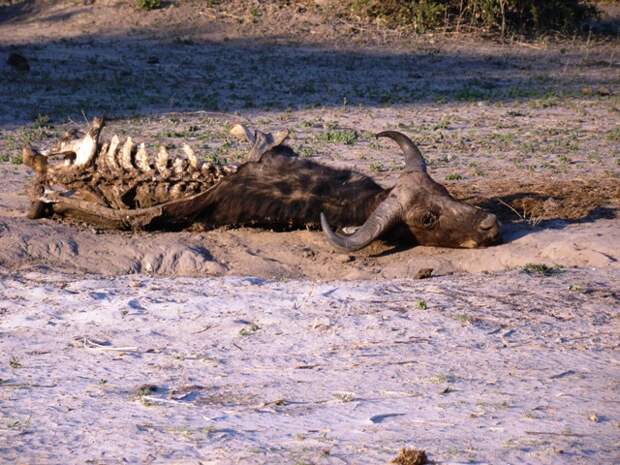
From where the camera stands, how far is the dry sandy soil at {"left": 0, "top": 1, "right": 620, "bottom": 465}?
3881 mm

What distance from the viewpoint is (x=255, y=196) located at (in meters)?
7.02

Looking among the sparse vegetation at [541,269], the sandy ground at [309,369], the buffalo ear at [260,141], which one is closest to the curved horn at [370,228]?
the sandy ground at [309,369]

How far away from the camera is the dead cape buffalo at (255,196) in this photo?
674 centimetres

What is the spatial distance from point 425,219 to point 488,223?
406 mm

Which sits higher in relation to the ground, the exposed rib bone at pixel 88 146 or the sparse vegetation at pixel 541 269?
the exposed rib bone at pixel 88 146

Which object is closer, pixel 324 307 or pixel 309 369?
pixel 309 369

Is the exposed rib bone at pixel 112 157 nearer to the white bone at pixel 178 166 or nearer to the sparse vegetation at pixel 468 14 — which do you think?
the white bone at pixel 178 166

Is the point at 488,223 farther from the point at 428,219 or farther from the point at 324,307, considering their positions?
the point at 324,307

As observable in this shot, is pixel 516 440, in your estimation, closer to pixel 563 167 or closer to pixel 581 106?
pixel 563 167

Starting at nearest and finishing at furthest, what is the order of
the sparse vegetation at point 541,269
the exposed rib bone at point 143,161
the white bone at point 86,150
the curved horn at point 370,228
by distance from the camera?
the sparse vegetation at point 541,269 < the curved horn at point 370,228 < the exposed rib bone at point 143,161 < the white bone at point 86,150

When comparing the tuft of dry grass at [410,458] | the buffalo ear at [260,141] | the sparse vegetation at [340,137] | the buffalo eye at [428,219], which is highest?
the buffalo ear at [260,141]

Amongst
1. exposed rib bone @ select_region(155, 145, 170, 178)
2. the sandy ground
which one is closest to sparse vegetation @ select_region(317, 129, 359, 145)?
exposed rib bone @ select_region(155, 145, 170, 178)

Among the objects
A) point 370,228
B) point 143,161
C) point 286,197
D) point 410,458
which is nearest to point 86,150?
point 143,161

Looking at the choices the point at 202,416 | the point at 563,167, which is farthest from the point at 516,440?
the point at 563,167
